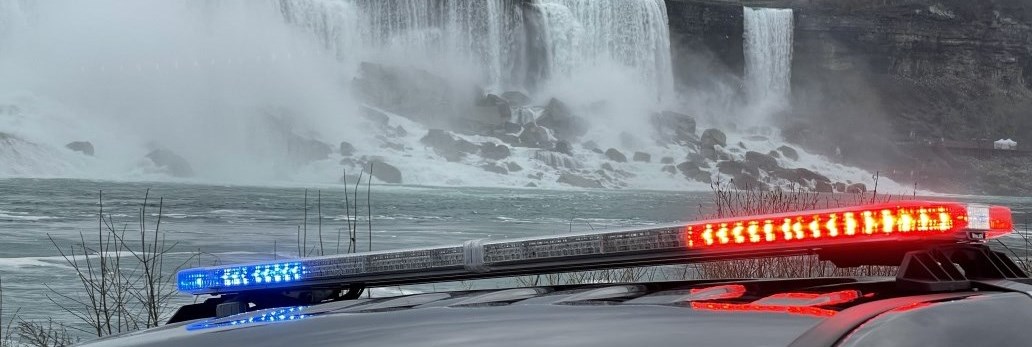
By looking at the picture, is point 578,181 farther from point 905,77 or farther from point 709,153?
point 905,77

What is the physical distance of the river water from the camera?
15547 millimetres

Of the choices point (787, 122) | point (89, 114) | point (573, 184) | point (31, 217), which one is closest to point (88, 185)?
point (89, 114)

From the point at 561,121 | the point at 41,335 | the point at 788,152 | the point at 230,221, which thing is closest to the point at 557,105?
the point at 561,121

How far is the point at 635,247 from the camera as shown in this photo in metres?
1.34

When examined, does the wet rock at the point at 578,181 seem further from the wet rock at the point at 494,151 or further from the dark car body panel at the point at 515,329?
the dark car body panel at the point at 515,329

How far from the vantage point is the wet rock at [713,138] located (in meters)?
→ 82.7

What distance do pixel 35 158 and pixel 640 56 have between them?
3671cm

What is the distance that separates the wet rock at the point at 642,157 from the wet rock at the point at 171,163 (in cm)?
3048

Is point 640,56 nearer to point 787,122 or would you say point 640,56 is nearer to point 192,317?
point 787,122

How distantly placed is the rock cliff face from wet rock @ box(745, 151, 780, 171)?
22.6 ft

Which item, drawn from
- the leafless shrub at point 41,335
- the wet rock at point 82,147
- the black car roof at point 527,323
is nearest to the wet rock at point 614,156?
the wet rock at point 82,147

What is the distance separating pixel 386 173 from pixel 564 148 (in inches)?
531

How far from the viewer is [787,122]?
3519 inches

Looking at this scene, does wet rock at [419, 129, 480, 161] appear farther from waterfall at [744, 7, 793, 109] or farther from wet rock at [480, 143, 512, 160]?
waterfall at [744, 7, 793, 109]
